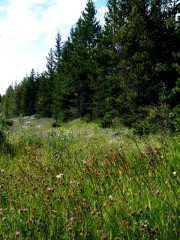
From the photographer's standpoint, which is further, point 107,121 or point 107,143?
point 107,121

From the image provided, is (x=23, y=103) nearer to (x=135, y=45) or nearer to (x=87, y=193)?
(x=135, y=45)

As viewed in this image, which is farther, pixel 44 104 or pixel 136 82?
pixel 44 104

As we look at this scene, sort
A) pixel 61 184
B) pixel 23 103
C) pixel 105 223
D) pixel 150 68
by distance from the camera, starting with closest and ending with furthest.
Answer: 1. pixel 105 223
2. pixel 61 184
3. pixel 150 68
4. pixel 23 103

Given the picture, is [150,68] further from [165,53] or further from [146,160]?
[146,160]

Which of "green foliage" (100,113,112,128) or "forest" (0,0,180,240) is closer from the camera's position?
"forest" (0,0,180,240)

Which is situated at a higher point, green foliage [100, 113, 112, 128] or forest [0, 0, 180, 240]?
forest [0, 0, 180, 240]

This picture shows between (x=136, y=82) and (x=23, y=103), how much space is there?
1974 inches

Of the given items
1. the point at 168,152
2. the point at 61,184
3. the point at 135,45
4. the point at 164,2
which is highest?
the point at 164,2

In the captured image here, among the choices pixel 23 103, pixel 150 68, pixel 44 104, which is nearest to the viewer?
pixel 150 68

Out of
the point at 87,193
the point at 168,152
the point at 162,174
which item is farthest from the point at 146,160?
the point at 87,193

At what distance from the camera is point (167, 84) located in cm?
2012

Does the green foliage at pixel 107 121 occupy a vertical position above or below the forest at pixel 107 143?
below

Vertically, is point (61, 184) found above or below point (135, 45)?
below

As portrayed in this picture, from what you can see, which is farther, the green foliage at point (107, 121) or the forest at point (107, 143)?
the green foliage at point (107, 121)
